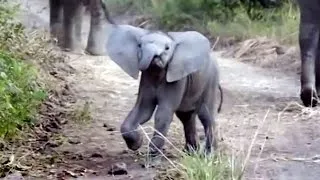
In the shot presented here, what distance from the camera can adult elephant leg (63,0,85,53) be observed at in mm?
8834

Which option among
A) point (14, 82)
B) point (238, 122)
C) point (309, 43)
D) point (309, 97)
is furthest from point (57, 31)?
point (14, 82)

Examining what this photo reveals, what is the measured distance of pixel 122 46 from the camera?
4371 millimetres

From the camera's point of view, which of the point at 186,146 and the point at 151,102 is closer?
the point at 151,102

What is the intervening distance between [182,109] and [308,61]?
1784mm

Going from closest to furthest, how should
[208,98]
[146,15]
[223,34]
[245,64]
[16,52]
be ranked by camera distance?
[208,98] < [16,52] < [245,64] < [223,34] < [146,15]

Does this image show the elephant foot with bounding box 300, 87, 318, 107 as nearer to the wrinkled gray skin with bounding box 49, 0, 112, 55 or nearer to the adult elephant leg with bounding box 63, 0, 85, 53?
the wrinkled gray skin with bounding box 49, 0, 112, 55

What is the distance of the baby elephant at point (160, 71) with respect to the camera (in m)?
4.21

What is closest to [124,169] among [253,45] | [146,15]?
[253,45]

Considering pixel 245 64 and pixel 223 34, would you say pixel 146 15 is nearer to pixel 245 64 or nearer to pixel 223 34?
pixel 223 34

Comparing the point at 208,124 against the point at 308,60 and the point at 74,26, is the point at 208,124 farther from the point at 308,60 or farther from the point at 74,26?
the point at 74,26

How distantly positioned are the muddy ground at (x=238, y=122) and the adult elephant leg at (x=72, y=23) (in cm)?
17

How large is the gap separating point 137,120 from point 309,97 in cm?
190

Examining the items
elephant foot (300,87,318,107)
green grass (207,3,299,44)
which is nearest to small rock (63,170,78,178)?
elephant foot (300,87,318,107)

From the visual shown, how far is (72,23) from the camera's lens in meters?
8.86
